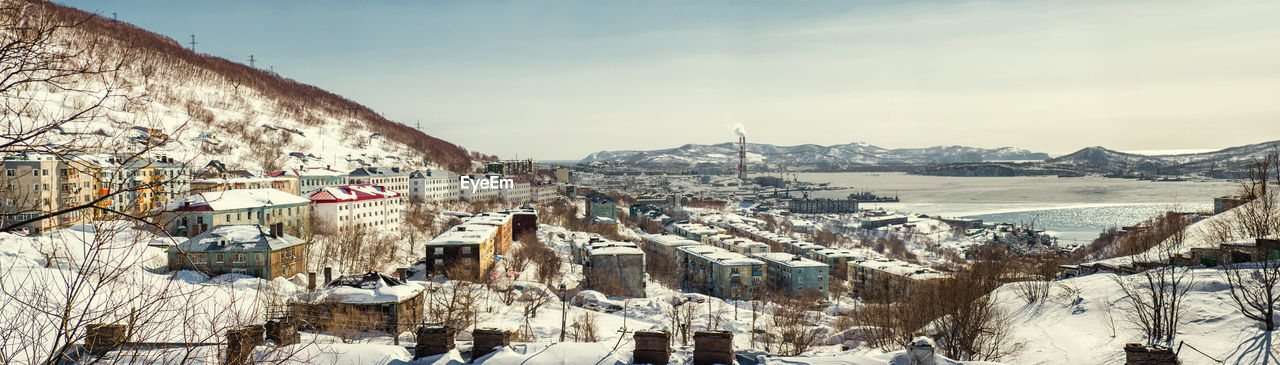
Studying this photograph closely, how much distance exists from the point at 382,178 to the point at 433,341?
56189 mm

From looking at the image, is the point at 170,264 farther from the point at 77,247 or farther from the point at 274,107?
the point at 274,107

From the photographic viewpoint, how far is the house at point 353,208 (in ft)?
128

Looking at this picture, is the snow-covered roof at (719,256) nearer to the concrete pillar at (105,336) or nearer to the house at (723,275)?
the house at (723,275)

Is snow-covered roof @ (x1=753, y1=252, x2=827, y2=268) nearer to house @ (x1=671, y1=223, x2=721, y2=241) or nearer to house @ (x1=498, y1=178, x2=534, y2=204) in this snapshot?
house @ (x1=671, y1=223, x2=721, y2=241)

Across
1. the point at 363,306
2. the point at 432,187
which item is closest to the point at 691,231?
the point at 432,187

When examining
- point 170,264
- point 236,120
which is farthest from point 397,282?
point 236,120

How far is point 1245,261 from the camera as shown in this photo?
1766cm

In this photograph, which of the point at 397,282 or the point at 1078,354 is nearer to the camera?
the point at 1078,354

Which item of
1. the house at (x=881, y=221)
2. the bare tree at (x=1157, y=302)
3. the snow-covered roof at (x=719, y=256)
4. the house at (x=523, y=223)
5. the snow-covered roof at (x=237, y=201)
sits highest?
the snow-covered roof at (x=237, y=201)

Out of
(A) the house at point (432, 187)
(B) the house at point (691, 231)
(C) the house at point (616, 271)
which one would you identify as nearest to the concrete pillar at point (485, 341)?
(C) the house at point (616, 271)

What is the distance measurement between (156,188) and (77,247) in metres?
23.0

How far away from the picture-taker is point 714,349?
8820mm

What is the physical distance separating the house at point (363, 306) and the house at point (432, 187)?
44.8 metres

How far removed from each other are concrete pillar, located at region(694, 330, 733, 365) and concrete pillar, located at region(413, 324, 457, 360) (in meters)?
3.31
